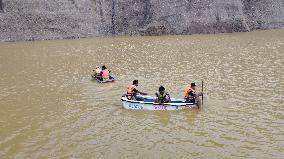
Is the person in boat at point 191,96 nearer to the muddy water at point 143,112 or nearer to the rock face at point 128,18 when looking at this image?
the muddy water at point 143,112

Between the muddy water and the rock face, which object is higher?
the rock face

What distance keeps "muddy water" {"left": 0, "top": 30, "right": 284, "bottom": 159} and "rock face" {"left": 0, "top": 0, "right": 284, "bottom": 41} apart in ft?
42.6

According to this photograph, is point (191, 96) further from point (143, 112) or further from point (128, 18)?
point (128, 18)

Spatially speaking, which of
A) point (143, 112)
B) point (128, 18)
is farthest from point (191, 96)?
point (128, 18)

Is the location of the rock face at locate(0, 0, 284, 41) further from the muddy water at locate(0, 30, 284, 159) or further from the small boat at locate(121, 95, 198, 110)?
the small boat at locate(121, 95, 198, 110)

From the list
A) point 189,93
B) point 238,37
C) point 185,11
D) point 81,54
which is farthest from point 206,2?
point 189,93

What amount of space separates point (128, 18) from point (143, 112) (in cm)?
4623

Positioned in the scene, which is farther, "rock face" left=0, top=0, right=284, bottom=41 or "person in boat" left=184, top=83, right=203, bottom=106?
"rock face" left=0, top=0, right=284, bottom=41

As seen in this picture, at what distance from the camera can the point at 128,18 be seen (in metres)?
72.4

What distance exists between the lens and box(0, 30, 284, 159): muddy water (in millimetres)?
21984

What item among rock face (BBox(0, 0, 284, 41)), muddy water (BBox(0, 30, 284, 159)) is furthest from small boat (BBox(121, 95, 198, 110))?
rock face (BBox(0, 0, 284, 41))

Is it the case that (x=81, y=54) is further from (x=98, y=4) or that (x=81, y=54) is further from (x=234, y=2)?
(x=234, y=2)

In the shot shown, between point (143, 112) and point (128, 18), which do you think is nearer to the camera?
point (143, 112)

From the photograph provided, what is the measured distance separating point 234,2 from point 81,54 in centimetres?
3291
